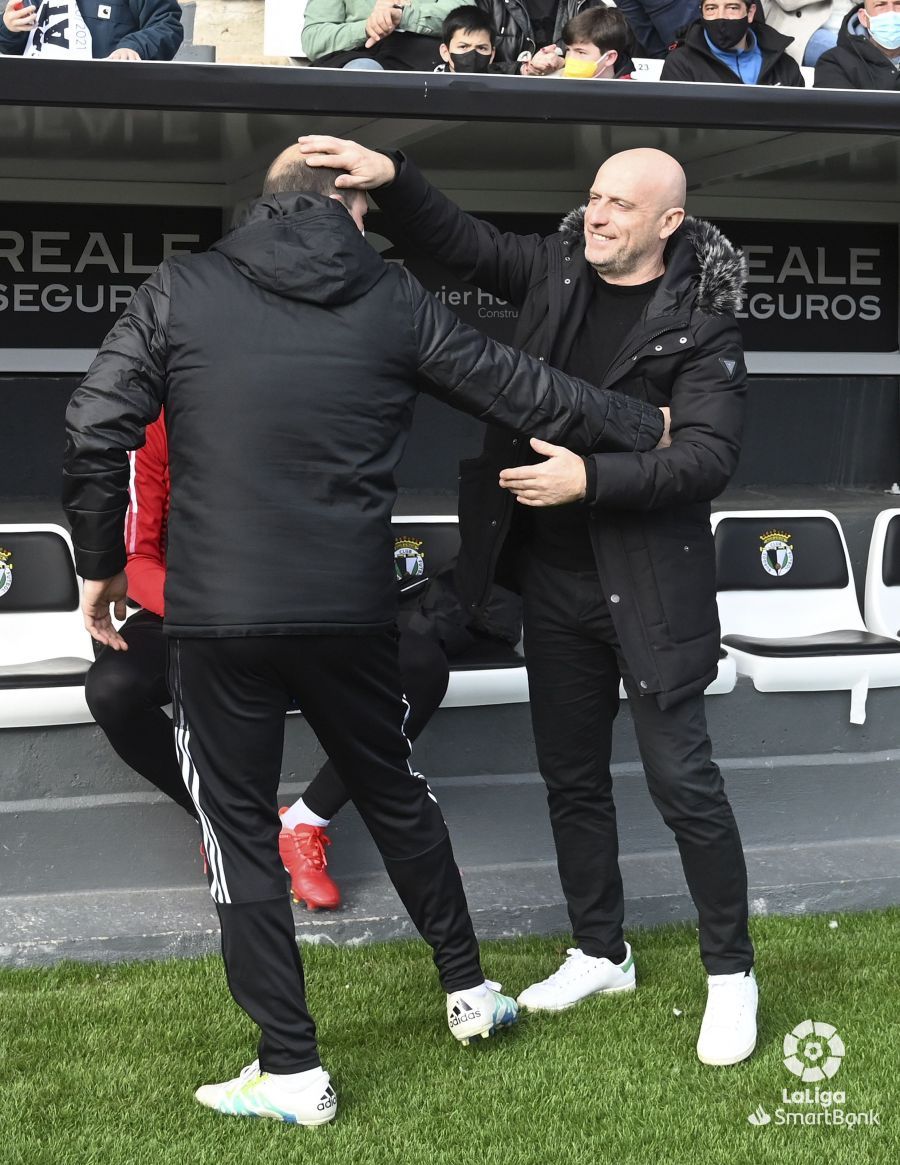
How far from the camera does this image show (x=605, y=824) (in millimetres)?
2941

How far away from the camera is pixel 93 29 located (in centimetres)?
486

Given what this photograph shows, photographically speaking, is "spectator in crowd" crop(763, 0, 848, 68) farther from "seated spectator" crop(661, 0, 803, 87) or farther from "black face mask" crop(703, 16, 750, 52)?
"black face mask" crop(703, 16, 750, 52)

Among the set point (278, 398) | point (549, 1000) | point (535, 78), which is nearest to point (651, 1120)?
point (549, 1000)

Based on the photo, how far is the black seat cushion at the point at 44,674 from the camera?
347cm

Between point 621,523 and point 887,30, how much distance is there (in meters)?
3.43

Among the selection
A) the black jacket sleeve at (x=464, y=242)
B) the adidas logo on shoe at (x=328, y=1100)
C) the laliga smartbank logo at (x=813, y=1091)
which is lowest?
the laliga smartbank logo at (x=813, y=1091)

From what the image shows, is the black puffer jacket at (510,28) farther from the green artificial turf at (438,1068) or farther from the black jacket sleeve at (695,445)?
the green artificial turf at (438,1068)

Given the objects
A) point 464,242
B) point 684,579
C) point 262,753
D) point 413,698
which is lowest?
point 413,698

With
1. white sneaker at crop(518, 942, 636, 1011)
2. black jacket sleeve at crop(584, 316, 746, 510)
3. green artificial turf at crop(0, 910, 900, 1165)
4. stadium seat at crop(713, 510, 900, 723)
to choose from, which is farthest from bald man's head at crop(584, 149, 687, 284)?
stadium seat at crop(713, 510, 900, 723)

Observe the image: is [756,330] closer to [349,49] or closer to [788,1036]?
[349,49]

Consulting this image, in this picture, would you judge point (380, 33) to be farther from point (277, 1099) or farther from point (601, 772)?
point (277, 1099)

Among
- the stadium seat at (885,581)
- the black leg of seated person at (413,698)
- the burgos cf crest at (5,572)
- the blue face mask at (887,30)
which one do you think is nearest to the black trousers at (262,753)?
the black leg of seated person at (413,698)

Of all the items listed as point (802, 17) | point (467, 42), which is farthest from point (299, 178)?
point (802, 17)

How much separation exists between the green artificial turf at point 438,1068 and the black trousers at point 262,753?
218 millimetres
